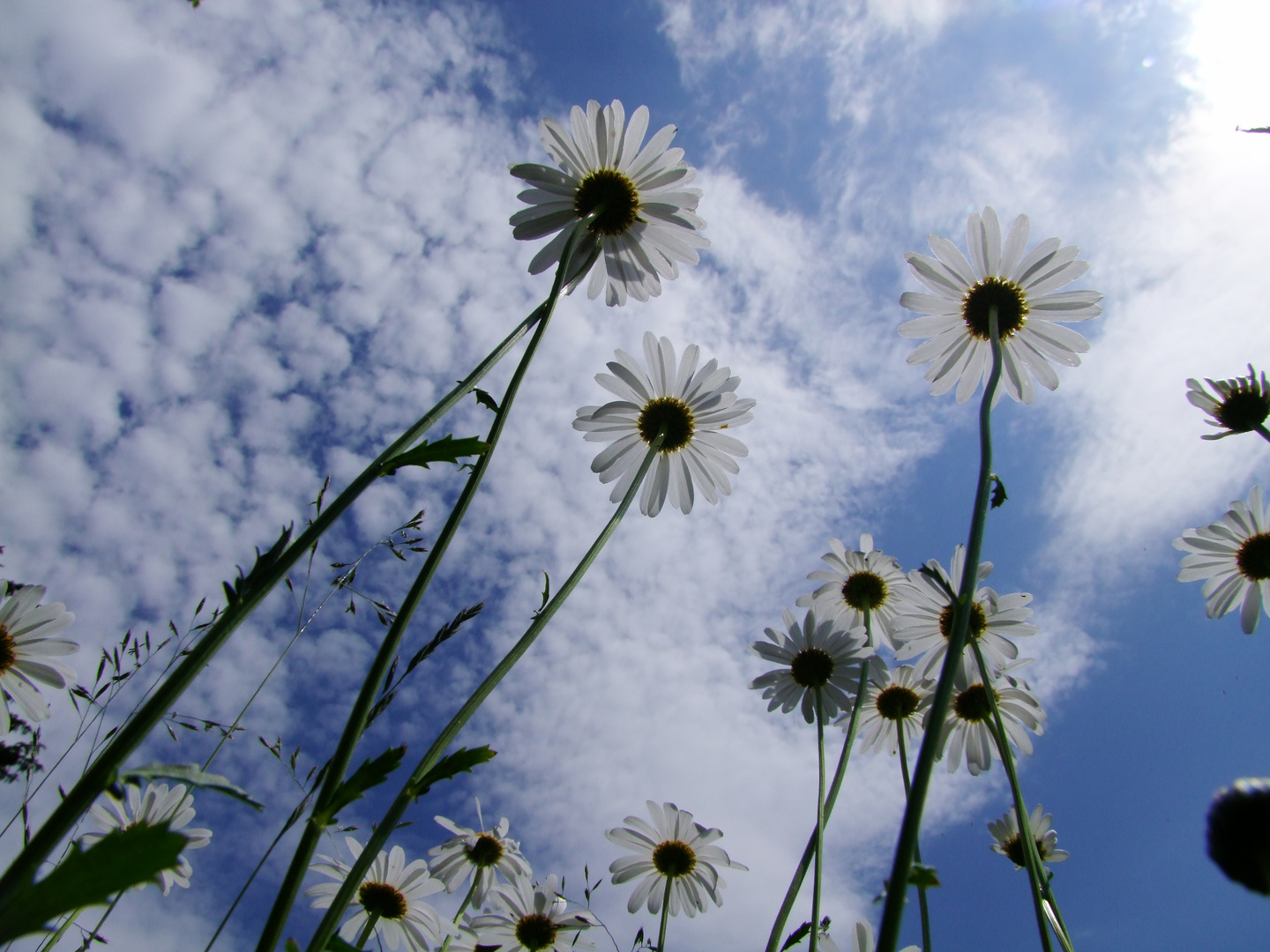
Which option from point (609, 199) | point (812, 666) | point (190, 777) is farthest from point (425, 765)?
point (812, 666)

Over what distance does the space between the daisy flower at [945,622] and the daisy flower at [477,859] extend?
91.3 inches

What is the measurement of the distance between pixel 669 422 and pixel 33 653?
2.60 metres

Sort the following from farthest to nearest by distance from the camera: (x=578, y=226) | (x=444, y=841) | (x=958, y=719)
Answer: (x=444, y=841) < (x=958, y=719) < (x=578, y=226)

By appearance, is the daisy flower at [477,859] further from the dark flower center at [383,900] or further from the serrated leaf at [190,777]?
the serrated leaf at [190,777]

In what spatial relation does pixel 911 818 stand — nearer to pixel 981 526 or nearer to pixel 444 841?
pixel 981 526

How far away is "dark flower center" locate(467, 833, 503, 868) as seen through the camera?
3.94 m

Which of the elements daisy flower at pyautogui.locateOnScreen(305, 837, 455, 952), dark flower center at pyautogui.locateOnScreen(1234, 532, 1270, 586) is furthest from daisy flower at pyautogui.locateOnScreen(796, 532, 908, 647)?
daisy flower at pyautogui.locateOnScreen(305, 837, 455, 952)

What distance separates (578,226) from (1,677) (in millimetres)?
2733

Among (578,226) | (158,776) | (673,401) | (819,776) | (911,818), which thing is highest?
(673,401)

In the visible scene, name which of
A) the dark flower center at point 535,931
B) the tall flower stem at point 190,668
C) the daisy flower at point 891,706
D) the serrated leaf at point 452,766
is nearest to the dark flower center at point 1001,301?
the daisy flower at point 891,706

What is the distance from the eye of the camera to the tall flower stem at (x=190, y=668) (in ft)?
2.39

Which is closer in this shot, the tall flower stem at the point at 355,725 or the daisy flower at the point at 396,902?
the tall flower stem at the point at 355,725

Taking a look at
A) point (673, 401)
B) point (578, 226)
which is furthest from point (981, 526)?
point (673, 401)

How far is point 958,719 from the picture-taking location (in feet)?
11.5
